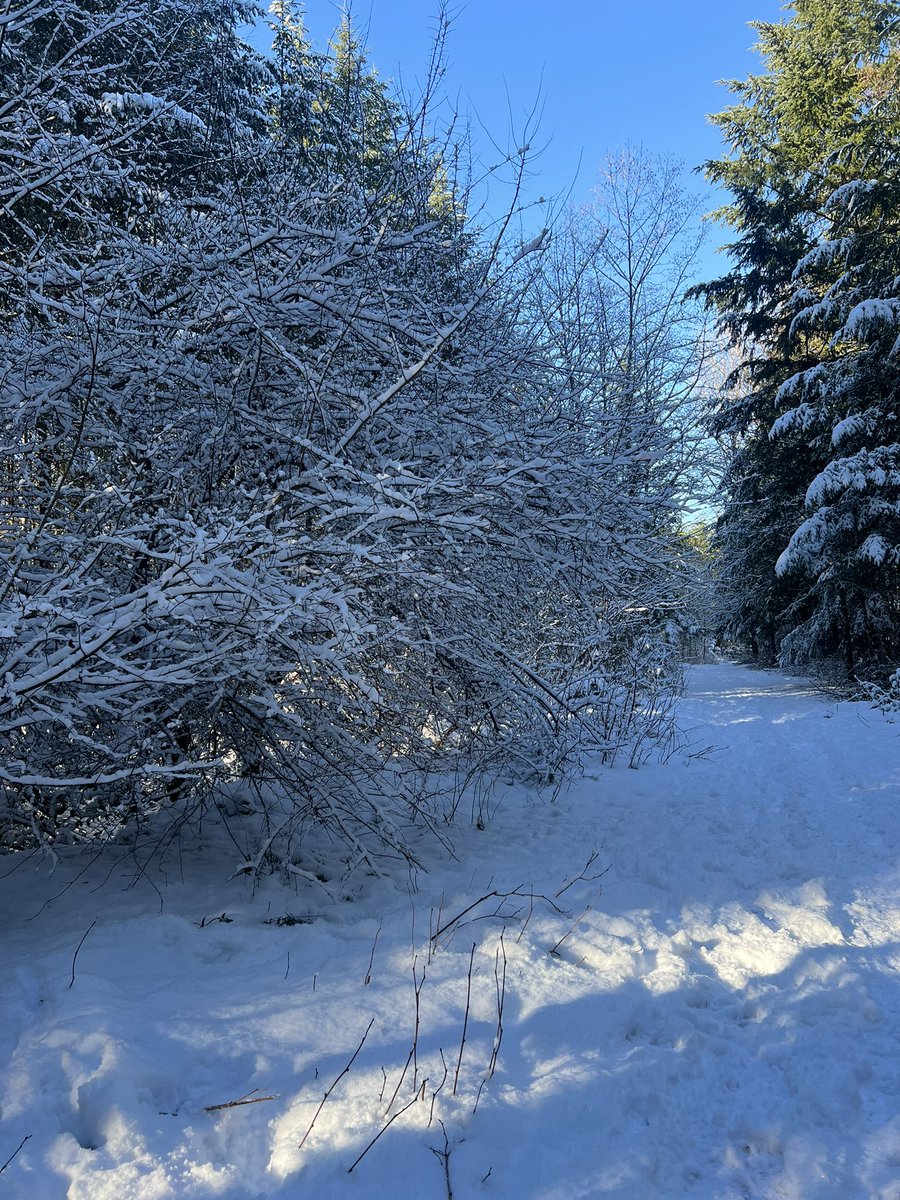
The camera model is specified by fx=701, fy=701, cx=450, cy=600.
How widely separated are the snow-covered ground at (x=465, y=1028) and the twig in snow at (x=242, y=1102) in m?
0.02

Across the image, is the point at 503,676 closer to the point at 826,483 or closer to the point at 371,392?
the point at 371,392

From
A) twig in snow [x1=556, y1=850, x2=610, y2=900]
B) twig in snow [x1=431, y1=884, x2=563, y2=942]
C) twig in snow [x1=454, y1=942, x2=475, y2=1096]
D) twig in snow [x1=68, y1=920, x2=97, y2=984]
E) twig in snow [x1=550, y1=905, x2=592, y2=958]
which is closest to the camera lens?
twig in snow [x1=454, y1=942, x2=475, y2=1096]

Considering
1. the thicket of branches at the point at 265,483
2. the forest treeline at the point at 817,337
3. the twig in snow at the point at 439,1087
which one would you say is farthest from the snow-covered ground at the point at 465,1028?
the forest treeline at the point at 817,337

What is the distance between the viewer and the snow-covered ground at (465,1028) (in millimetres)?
2068

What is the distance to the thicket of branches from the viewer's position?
295 centimetres

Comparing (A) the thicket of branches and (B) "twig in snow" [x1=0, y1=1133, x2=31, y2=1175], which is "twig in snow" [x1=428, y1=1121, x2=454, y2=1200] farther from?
(A) the thicket of branches

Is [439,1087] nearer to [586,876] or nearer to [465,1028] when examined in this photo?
[465,1028]

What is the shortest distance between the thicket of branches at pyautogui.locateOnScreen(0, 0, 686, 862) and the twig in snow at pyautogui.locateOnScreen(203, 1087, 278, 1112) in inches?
47.3

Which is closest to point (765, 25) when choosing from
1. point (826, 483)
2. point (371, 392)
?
point (826, 483)

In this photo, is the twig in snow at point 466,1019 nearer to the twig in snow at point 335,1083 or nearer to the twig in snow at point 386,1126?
the twig in snow at point 386,1126

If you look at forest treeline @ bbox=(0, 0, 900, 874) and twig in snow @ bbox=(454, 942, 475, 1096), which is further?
forest treeline @ bbox=(0, 0, 900, 874)

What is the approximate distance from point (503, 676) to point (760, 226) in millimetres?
16213

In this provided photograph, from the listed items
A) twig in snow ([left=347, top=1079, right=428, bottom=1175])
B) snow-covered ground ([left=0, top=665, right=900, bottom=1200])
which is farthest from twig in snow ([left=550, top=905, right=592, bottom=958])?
twig in snow ([left=347, top=1079, right=428, bottom=1175])

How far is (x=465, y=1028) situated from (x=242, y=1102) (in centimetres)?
83
